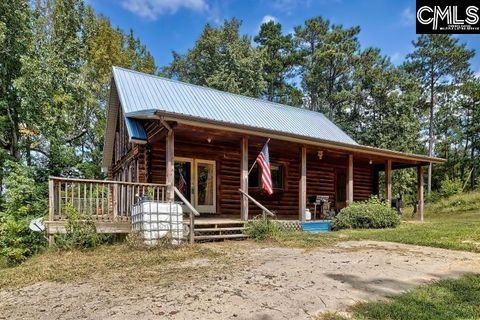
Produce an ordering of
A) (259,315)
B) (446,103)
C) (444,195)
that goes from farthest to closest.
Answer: (446,103)
(444,195)
(259,315)

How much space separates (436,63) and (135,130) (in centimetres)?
3109

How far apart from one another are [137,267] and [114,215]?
8.73 feet

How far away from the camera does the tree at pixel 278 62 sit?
3584cm

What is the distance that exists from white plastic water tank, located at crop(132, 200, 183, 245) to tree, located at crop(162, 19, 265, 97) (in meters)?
22.7

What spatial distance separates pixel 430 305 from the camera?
167 inches

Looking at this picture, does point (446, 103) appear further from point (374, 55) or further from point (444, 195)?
point (444, 195)

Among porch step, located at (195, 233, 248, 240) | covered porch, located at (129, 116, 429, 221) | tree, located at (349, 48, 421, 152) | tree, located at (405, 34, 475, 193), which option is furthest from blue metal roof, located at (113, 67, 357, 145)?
tree, located at (405, 34, 475, 193)

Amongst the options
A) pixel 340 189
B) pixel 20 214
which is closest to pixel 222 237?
pixel 340 189

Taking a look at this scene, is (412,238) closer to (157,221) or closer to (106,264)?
(157,221)

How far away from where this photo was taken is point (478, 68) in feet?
108

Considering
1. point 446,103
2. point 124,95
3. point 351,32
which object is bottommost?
point 124,95

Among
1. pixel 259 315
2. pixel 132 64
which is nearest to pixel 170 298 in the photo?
pixel 259 315

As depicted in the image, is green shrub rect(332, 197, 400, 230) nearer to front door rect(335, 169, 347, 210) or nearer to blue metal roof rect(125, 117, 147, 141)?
front door rect(335, 169, 347, 210)

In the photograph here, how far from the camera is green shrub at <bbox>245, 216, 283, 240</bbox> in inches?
376
